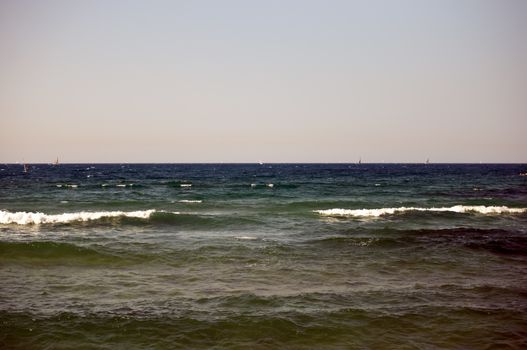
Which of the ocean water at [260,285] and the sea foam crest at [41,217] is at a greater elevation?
the sea foam crest at [41,217]

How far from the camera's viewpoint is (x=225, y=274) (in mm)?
13203

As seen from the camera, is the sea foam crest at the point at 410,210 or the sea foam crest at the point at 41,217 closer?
the sea foam crest at the point at 41,217

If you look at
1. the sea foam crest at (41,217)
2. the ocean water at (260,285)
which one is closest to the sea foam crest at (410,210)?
the ocean water at (260,285)

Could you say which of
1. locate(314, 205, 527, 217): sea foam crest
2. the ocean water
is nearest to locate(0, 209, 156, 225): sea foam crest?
the ocean water

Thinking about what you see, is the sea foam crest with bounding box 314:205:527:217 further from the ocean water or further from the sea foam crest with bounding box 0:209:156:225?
the sea foam crest with bounding box 0:209:156:225

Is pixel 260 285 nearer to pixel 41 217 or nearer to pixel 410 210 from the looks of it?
pixel 41 217

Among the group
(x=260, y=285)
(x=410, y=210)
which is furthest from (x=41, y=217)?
(x=410, y=210)

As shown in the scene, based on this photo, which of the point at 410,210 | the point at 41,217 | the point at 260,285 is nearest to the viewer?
the point at 260,285

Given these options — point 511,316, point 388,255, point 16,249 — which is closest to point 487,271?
point 388,255

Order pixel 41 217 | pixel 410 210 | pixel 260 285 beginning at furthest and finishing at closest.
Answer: pixel 410 210 < pixel 41 217 < pixel 260 285

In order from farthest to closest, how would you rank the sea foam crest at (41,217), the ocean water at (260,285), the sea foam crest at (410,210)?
the sea foam crest at (410,210) < the sea foam crest at (41,217) < the ocean water at (260,285)

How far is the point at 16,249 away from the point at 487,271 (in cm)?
1772

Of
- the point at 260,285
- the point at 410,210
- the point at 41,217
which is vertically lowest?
the point at 260,285

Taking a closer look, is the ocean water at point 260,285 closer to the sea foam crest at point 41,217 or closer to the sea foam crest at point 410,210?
the sea foam crest at point 41,217
